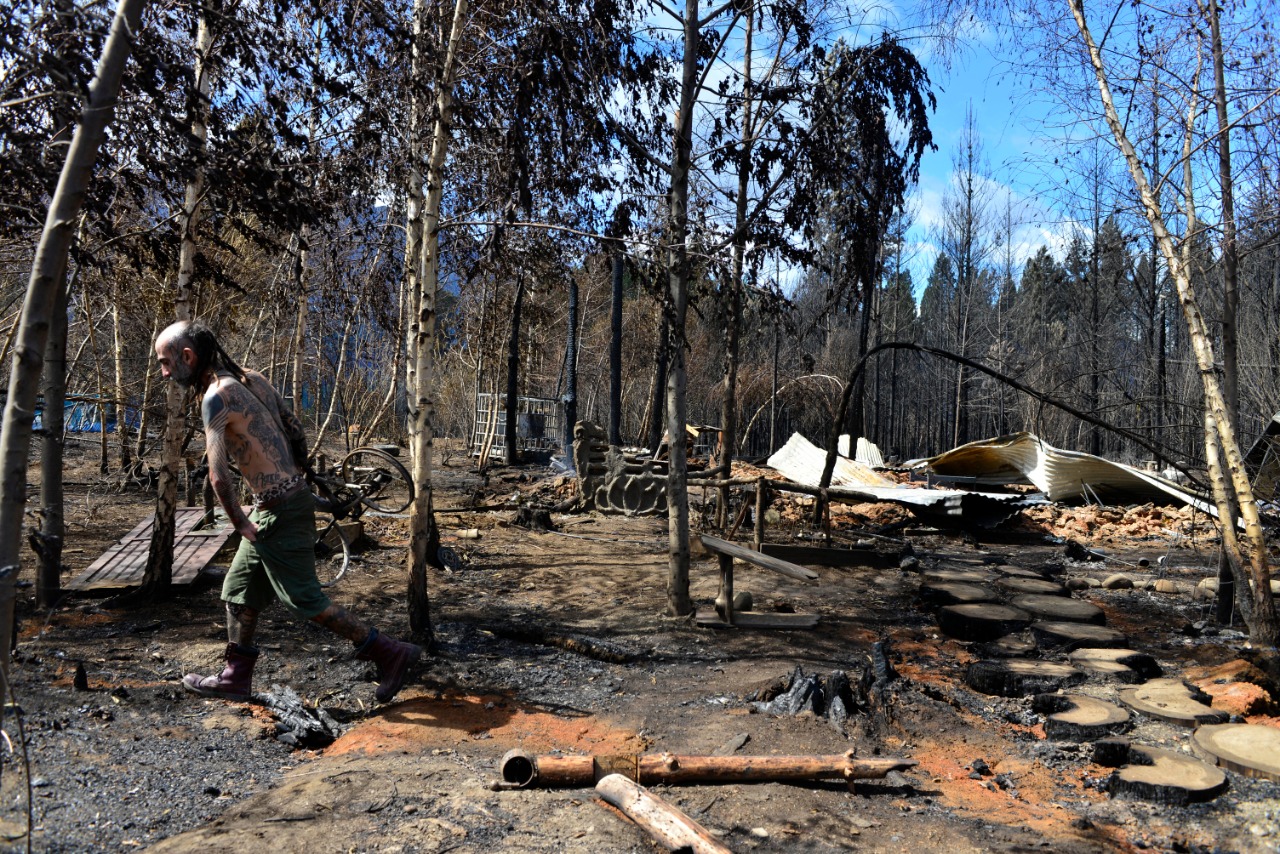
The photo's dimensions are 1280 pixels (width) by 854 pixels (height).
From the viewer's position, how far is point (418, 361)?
555 centimetres

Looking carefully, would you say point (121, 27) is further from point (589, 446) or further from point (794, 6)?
point (589, 446)

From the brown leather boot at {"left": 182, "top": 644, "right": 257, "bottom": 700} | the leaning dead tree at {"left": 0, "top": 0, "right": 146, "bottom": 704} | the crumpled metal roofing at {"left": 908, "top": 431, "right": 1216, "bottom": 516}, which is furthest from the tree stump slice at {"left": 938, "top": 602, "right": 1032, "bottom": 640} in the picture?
the crumpled metal roofing at {"left": 908, "top": 431, "right": 1216, "bottom": 516}

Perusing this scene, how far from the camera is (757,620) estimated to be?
22.4ft

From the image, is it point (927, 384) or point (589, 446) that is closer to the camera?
point (589, 446)

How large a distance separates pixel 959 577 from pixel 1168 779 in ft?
16.5

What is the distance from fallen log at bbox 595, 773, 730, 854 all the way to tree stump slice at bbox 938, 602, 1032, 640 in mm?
4266

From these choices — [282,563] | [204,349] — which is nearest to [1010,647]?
[282,563]

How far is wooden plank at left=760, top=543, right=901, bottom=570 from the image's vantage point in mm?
9562

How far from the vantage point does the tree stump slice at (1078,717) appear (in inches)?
186

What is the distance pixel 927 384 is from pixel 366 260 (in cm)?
3107

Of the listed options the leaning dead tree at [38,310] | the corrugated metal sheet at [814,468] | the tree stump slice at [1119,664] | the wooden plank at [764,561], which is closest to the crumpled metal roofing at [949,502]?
the corrugated metal sheet at [814,468]

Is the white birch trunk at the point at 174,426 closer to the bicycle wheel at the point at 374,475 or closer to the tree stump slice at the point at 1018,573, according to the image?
the bicycle wheel at the point at 374,475

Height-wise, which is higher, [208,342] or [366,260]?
[366,260]

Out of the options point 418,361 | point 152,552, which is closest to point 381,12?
point 418,361
